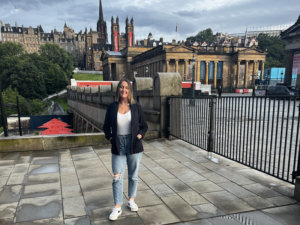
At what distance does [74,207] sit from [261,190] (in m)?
3.11

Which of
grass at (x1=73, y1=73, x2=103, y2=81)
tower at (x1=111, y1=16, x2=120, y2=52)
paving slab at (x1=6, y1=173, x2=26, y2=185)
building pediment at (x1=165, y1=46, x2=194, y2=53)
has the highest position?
tower at (x1=111, y1=16, x2=120, y2=52)

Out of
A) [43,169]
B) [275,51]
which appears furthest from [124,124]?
[275,51]

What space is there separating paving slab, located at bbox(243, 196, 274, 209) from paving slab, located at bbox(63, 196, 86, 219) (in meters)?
2.51

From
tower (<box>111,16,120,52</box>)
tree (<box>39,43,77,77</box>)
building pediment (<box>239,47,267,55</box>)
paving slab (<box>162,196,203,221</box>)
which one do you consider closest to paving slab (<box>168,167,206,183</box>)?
paving slab (<box>162,196,203,221</box>)

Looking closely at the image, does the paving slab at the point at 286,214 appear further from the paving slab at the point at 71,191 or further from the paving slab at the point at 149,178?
the paving slab at the point at 71,191

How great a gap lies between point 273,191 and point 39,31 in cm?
15660

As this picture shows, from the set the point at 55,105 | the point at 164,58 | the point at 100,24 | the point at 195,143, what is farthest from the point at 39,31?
the point at 195,143

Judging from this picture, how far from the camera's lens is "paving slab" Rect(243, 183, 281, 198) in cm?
381

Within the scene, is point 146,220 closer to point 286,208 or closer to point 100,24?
point 286,208

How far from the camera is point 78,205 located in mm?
3525

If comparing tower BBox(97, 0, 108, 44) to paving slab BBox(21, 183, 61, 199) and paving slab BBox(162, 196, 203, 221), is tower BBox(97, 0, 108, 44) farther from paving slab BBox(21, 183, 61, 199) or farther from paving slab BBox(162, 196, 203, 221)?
paving slab BBox(162, 196, 203, 221)

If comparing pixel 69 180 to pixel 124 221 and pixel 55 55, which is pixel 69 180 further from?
pixel 55 55

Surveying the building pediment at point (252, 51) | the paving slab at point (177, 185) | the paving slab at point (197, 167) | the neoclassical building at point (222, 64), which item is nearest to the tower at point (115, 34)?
the neoclassical building at point (222, 64)

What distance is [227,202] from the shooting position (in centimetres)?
360
